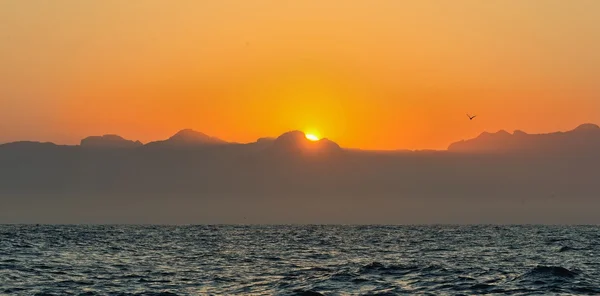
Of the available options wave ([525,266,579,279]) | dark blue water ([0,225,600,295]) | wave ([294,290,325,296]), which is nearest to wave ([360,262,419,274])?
dark blue water ([0,225,600,295])

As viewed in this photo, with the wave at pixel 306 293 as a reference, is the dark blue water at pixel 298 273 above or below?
above

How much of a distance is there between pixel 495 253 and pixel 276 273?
34809 millimetres

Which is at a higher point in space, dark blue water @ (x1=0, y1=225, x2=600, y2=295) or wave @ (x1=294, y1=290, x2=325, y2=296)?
dark blue water @ (x1=0, y1=225, x2=600, y2=295)

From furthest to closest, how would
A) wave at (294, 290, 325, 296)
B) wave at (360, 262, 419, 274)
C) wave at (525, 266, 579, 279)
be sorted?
1. wave at (360, 262, 419, 274)
2. wave at (525, 266, 579, 279)
3. wave at (294, 290, 325, 296)

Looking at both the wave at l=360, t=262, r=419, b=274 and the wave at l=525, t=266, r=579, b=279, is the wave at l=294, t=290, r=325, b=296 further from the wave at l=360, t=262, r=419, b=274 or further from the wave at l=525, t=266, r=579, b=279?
the wave at l=525, t=266, r=579, b=279

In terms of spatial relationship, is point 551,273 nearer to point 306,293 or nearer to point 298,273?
point 298,273

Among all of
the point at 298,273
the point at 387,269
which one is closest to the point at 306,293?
the point at 298,273

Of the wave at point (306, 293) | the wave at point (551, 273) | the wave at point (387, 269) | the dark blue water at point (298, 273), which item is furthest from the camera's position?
the wave at point (387, 269)

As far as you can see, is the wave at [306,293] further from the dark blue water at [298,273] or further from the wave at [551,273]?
the wave at [551,273]

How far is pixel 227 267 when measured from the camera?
65000 mm

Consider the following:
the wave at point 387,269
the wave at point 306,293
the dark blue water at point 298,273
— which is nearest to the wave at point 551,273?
the dark blue water at point 298,273

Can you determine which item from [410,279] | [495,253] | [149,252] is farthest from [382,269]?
[149,252]

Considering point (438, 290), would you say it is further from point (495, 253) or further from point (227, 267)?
point (495, 253)

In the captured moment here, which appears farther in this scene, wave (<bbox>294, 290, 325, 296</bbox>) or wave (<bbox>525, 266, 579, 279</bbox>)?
wave (<bbox>525, 266, 579, 279</bbox>)
